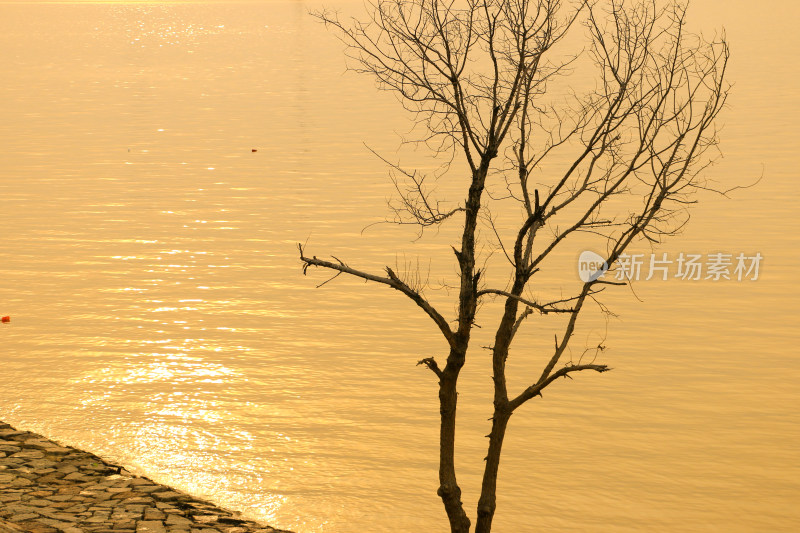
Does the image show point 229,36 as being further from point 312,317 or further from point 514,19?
point 514,19

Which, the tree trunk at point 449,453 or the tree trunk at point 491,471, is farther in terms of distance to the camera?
the tree trunk at point 491,471

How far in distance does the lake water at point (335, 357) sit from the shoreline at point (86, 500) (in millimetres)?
581

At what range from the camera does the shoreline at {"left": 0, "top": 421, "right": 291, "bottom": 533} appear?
32.9ft

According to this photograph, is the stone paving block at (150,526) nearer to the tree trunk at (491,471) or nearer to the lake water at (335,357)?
the lake water at (335,357)

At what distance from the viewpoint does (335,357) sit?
56.1 ft

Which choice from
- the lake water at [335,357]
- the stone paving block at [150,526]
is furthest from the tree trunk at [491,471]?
the stone paving block at [150,526]

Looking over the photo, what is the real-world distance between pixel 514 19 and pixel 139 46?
83494 mm

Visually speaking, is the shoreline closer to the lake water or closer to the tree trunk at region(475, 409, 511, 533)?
the lake water

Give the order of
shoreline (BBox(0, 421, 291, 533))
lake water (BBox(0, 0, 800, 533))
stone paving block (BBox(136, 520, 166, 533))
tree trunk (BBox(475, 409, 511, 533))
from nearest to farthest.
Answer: tree trunk (BBox(475, 409, 511, 533)) → shoreline (BBox(0, 421, 291, 533)) → stone paving block (BBox(136, 520, 166, 533)) → lake water (BBox(0, 0, 800, 533))

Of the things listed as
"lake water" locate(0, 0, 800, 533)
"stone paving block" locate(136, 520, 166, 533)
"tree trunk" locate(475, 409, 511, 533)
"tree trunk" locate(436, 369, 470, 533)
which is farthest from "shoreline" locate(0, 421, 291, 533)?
"tree trunk" locate(475, 409, 511, 533)

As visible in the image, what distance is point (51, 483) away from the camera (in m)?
11.3

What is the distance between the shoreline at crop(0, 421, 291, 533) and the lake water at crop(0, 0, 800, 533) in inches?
22.9

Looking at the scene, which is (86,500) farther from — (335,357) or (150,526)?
(335,357)

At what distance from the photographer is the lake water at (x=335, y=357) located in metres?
12.6
